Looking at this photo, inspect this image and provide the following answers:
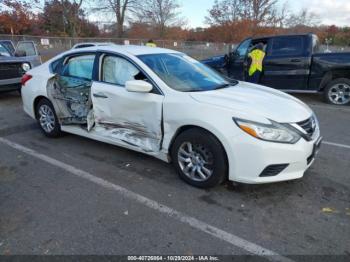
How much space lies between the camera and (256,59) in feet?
28.8

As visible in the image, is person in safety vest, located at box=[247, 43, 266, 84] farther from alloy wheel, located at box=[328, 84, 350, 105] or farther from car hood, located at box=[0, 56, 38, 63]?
car hood, located at box=[0, 56, 38, 63]

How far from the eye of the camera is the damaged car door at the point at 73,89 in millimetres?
4520

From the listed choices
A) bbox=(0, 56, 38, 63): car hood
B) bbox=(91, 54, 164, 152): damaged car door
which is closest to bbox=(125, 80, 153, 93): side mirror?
bbox=(91, 54, 164, 152): damaged car door

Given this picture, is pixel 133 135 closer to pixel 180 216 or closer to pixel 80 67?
pixel 180 216

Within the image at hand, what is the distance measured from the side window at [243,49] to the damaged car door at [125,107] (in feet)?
20.0

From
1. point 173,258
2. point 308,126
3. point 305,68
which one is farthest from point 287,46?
point 173,258

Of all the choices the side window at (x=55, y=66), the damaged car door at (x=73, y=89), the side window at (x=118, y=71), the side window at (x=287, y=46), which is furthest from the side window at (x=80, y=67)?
the side window at (x=287, y=46)

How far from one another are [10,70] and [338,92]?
29.9ft

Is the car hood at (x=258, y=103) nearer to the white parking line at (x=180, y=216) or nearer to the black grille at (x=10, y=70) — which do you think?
the white parking line at (x=180, y=216)

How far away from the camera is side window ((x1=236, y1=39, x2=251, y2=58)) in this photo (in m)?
9.34

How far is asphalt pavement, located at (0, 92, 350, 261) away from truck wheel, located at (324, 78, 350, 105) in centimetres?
417

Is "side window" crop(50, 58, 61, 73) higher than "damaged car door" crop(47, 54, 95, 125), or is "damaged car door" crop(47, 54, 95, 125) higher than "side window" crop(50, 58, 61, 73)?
"side window" crop(50, 58, 61, 73)

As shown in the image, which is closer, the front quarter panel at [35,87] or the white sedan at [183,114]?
the white sedan at [183,114]

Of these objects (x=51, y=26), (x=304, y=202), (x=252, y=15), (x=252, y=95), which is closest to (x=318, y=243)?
(x=304, y=202)
